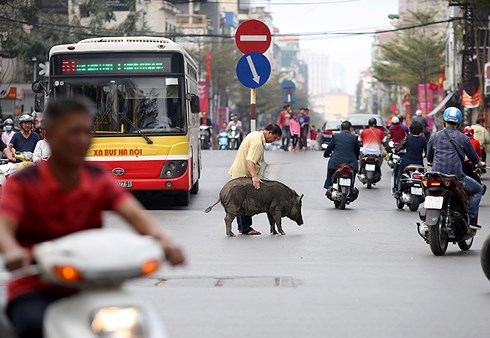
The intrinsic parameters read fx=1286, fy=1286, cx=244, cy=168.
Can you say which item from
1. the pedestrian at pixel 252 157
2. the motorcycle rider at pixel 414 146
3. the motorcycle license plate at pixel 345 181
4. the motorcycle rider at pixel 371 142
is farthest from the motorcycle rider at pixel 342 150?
the pedestrian at pixel 252 157

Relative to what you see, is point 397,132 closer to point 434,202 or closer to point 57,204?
point 434,202

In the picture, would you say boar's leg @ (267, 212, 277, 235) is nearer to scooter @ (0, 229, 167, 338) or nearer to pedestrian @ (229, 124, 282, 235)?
pedestrian @ (229, 124, 282, 235)

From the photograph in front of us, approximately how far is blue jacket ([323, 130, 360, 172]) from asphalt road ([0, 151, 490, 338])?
277 centimetres

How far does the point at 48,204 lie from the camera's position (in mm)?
5305

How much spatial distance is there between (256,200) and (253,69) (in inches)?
172

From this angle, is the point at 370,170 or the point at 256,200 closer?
the point at 256,200

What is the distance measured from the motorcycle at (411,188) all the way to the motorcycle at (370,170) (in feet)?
15.2

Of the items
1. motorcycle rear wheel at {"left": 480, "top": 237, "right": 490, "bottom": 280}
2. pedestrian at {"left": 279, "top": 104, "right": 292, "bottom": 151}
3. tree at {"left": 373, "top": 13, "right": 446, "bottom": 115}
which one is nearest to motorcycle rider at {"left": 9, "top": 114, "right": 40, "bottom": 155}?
motorcycle rear wheel at {"left": 480, "top": 237, "right": 490, "bottom": 280}

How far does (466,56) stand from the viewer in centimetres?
6134

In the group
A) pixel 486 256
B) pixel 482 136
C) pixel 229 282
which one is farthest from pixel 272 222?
pixel 482 136

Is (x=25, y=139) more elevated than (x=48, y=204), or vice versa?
(x=48, y=204)

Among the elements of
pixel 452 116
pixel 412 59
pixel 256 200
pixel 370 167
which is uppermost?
pixel 412 59

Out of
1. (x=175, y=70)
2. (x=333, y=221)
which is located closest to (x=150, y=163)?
(x=175, y=70)

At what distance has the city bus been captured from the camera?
21562mm
